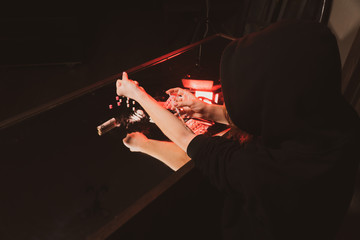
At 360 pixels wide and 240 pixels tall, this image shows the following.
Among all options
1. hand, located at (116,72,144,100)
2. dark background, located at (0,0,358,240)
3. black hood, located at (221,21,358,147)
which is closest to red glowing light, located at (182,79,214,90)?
hand, located at (116,72,144,100)

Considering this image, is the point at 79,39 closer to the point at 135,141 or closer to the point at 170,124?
the point at 135,141

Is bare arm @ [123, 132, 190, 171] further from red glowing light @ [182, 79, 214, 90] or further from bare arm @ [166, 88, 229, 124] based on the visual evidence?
red glowing light @ [182, 79, 214, 90]

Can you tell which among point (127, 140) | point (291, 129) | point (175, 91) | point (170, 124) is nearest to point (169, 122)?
point (170, 124)

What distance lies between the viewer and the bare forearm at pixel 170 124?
1.01m

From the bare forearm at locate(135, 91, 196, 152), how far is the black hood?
1.16 ft

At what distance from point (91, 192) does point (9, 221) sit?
0.95ft

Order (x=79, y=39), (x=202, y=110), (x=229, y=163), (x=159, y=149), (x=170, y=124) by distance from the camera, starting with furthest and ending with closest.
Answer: (x=79, y=39)
(x=202, y=110)
(x=159, y=149)
(x=170, y=124)
(x=229, y=163)

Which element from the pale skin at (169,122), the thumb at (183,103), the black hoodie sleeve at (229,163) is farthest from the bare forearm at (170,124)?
the thumb at (183,103)

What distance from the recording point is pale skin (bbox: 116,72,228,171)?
104cm

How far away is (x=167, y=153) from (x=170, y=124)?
0.17m

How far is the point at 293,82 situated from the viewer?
614mm

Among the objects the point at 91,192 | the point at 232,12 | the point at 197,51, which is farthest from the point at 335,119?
the point at 232,12

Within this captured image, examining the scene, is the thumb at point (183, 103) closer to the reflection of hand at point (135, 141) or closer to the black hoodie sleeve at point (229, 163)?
the reflection of hand at point (135, 141)

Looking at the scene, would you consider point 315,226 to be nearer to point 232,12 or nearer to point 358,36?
point 358,36
